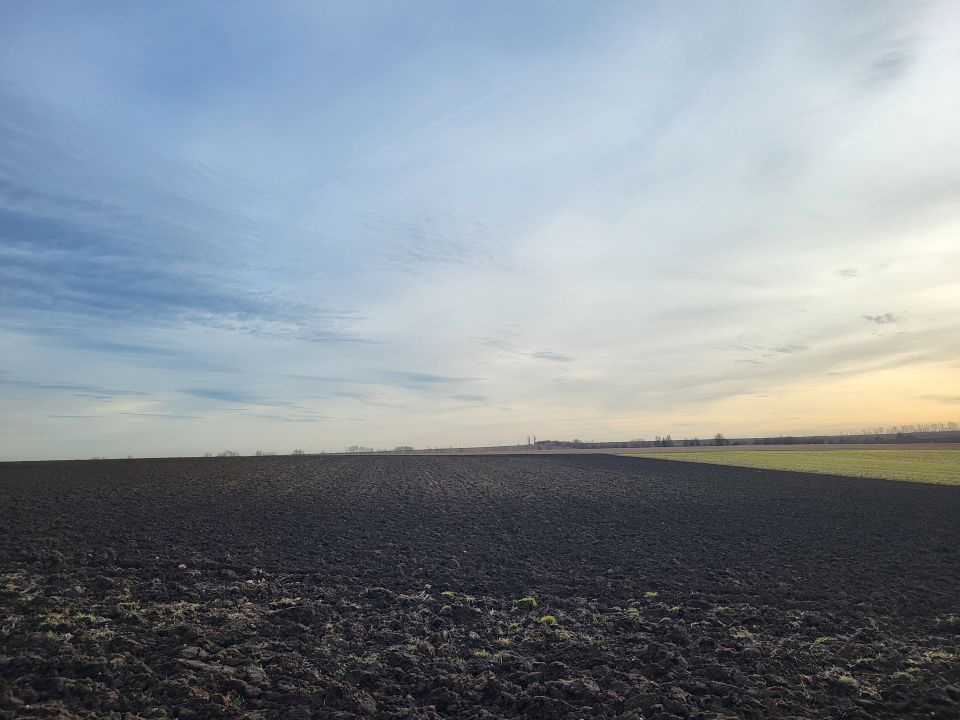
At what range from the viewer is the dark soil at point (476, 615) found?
8.30 metres

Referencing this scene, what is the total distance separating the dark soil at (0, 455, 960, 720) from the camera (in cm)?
830

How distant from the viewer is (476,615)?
1212cm

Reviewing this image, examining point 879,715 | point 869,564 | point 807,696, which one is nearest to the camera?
point 879,715

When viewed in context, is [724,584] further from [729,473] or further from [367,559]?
[729,473]

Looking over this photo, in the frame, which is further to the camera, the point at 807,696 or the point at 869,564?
the point at 869,564

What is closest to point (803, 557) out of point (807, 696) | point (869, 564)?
point (869, 564)

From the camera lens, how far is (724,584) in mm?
14453

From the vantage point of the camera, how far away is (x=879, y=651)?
395 inches

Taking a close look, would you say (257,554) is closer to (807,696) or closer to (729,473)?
(807,696)

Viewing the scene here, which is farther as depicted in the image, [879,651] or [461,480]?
[461,480]

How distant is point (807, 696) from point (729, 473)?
157 feet

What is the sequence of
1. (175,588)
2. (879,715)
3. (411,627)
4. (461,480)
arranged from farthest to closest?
(461,480) < (175,588) < (411,627) < (879,715)

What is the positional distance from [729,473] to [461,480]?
81.4ft

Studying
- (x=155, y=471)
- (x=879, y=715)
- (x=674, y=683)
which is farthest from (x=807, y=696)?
(x=155, y=471)
